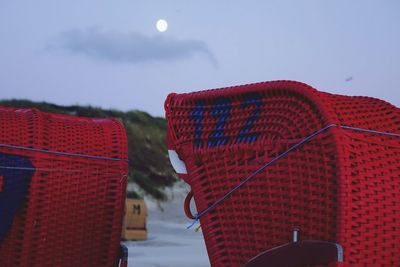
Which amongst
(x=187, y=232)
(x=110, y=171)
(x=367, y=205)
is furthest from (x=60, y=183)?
(x=187, y=232)

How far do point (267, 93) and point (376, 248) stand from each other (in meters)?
0.74

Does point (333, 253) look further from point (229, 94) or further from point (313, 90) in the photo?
point (229, 94)

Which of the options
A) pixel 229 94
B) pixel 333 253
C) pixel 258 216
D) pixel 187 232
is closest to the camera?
pixel 333 253

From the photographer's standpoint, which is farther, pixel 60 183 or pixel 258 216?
pixel 60 183

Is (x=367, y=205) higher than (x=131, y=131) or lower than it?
lower

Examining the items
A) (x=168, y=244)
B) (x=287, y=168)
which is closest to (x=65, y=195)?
(x=287, y=168)

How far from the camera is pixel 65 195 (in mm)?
3234

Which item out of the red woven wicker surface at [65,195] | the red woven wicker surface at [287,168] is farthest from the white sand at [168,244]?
the red woven wicker surface at [287,168]

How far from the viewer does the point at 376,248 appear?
7.20 ft

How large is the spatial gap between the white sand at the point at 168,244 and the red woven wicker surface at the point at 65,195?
305 cm

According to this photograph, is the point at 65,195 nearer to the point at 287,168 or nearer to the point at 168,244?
the point at 287,168

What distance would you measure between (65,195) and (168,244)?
7.01 metres

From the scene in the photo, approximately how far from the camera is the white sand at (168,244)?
6.93 meters

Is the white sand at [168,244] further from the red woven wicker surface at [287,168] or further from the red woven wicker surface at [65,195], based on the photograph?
the red woven wicker surface at [287,168]
